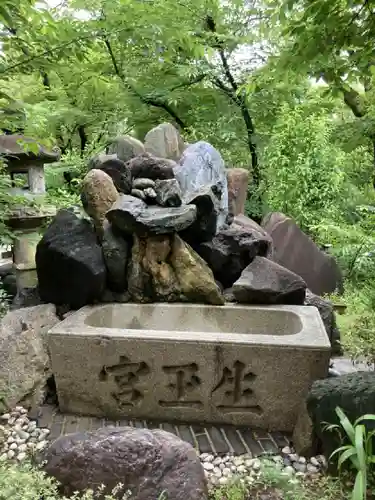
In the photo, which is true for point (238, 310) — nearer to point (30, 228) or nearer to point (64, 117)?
point (30, 228)

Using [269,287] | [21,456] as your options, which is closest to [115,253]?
[269,287]

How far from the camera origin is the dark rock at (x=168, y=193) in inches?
172

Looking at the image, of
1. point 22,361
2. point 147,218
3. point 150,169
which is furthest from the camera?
point 150,169

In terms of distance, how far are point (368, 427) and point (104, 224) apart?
2943 mm

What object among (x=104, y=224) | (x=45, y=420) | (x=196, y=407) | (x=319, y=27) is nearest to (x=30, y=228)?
(x=104, y=224)

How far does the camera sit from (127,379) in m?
3.54

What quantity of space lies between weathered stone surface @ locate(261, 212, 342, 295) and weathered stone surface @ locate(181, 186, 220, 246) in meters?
2.24

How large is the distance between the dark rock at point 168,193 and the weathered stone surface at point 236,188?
3.80ft

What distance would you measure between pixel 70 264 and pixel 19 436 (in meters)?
1.55

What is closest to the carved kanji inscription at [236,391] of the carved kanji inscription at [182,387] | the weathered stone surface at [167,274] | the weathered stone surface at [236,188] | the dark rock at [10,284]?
the carved kanji inscription at [182,387]

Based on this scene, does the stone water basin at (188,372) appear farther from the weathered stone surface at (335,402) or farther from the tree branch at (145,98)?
the tree branch at (145,98)

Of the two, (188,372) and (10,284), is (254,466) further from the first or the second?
(10,284)

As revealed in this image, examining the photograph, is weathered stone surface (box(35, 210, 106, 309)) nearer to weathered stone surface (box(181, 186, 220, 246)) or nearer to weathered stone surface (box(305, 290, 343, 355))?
weathered stone surface (box(181, 186, 220, 246))

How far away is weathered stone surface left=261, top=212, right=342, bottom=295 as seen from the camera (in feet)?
21.4
